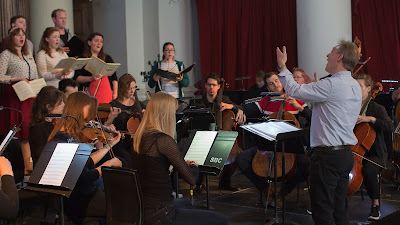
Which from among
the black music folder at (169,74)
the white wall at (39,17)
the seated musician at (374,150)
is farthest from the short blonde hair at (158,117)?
the white wall at (39,17)

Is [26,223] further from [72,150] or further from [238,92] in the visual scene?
[238,92]

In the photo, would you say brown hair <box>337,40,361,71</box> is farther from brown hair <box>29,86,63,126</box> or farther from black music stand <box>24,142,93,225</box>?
brown hair <box>29,86,63,126</box>

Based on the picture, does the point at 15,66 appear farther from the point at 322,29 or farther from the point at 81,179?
the point at 322,29

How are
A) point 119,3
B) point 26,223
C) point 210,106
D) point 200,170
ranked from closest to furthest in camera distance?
1. point 200,170
2. point 26,223
3. point 210,106
4. point 119,3

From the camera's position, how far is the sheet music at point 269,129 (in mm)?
4141

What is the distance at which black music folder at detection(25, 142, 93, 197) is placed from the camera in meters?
3.34

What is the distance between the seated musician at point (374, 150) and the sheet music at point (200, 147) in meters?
1.55

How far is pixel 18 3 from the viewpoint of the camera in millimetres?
7828

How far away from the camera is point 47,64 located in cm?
617

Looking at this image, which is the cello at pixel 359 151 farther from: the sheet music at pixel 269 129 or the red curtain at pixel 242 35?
the red curtain at pixel 242 35

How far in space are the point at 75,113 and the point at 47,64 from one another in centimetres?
241

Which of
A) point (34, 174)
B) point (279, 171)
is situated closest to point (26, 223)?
point (34, 174)

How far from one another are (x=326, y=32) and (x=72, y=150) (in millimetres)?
4956

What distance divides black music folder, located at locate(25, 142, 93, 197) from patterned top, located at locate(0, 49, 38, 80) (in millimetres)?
2647
